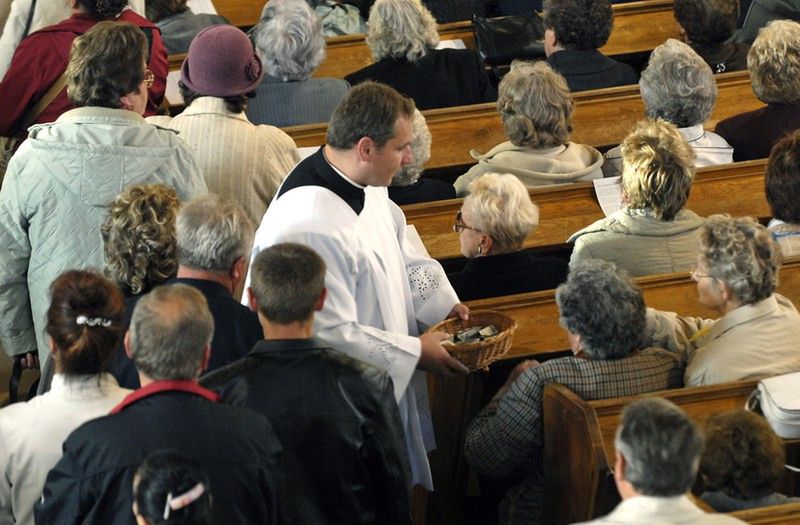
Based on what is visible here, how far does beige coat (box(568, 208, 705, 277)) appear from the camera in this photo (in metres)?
4.95

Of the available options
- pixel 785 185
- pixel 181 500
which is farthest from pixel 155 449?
pixel 785 185

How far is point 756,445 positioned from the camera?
3.59 metres

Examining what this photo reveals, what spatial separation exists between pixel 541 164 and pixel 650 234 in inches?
31.9

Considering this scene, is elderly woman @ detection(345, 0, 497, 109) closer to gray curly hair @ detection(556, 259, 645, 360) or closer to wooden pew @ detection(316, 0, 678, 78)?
wooden pew @ detection(316, 0, 678, 78)

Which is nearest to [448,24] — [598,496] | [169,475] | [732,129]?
[732,129]

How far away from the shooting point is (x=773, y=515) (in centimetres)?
348

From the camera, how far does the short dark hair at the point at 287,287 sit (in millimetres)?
3578

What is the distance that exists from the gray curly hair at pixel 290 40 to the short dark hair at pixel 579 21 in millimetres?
1140

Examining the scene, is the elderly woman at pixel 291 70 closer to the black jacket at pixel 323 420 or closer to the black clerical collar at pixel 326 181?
the black clerical collar at pixel 326 181

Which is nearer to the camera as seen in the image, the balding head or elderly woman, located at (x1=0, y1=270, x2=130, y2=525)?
the balding head

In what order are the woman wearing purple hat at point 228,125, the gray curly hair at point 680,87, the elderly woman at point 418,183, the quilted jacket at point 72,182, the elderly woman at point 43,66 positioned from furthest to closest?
1. the gray curly hair at point 680,87
2. the elderly woman at point 43,66
3. the elderly woman at point 418,183
4. the woman wearing purple hat at point 228,125
5. the quilted jacket at point 72,182

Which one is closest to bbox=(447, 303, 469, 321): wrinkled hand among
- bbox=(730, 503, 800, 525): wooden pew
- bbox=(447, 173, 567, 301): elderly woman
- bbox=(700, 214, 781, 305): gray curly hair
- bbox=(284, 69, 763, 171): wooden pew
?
bbox=(447, 173, 567, 301): elderly woman

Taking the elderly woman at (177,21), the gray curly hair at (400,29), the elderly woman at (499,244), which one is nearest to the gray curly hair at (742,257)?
the elderly woman at (499,244)

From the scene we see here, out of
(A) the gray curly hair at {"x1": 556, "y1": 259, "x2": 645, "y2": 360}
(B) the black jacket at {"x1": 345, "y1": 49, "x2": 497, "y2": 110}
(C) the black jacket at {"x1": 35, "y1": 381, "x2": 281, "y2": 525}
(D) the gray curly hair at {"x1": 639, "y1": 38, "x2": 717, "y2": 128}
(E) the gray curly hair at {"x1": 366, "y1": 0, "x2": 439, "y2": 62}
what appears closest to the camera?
(C) the black jacket at {"x1": 35, "y1": 381, "x2": 281, "y2": 525}
